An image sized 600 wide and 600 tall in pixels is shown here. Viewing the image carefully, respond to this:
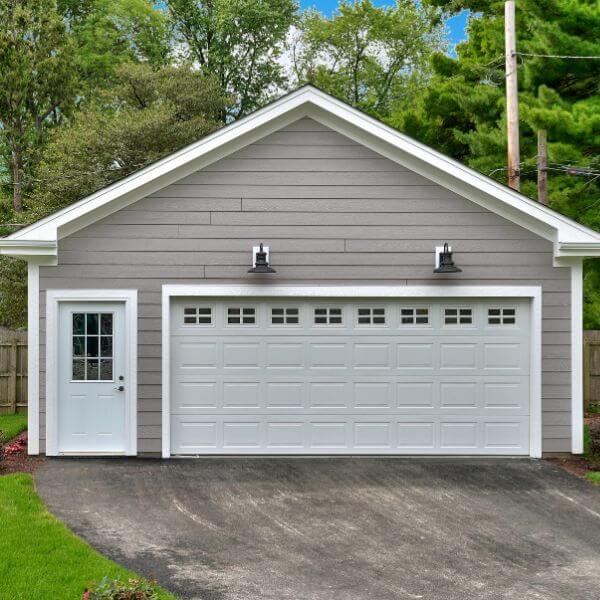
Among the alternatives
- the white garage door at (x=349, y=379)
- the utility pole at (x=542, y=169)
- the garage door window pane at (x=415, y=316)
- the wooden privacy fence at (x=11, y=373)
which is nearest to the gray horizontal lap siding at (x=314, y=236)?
the white garage door at (x=349, y=379)

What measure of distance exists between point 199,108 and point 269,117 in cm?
1602

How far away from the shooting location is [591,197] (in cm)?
1614

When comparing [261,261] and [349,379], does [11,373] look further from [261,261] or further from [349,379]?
[349,379]

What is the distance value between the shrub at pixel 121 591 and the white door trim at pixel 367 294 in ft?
16.4

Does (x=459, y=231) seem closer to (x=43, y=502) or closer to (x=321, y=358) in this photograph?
(x=321, y=358)

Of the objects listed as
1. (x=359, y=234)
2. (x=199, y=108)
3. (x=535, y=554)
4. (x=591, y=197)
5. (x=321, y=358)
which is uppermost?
(x=199, y=108)

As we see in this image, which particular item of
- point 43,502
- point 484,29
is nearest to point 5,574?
point 43,502

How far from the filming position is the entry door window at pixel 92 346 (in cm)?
1011

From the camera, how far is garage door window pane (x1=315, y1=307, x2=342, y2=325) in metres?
10.3

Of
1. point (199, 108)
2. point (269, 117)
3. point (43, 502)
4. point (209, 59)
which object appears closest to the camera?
point (43, 502)

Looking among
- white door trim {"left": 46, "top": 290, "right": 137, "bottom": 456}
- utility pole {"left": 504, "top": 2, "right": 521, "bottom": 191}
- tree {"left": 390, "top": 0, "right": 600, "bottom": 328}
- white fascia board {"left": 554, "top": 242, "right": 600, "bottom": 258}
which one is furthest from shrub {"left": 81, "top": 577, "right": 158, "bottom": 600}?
tree {"left": 390, "top": 0, "right": 600, "bottom": 328}

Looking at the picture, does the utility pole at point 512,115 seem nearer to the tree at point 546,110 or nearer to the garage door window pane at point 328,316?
the tree at point 546,110

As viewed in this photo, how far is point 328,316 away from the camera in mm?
10266

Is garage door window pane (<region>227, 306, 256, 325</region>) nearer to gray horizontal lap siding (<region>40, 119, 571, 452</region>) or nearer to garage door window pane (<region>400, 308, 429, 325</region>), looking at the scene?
gray horizontal lap siding (<region>40, 119, 571, 452</region>)
